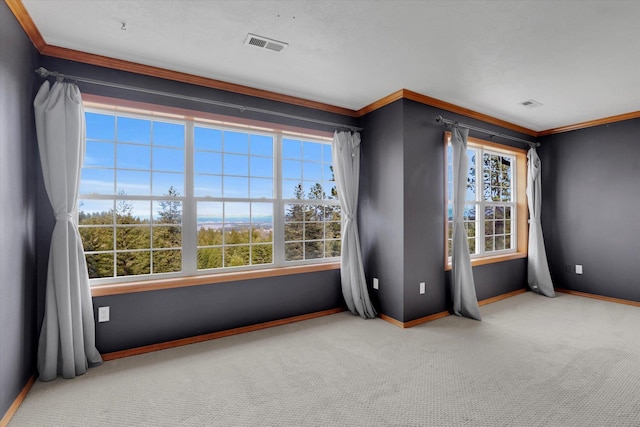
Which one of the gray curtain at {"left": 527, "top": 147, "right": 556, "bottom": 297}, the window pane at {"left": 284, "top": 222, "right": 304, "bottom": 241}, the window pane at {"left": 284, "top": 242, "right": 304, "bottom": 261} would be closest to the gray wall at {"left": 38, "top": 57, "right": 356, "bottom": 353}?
the window pane at {"left": 284, "top": 242, "right": 304, "bottom": 261}

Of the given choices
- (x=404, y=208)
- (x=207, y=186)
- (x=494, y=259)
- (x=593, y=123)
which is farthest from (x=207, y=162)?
(x=593, y=123)

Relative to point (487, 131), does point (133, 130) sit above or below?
below

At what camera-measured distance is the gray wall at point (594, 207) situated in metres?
4.15

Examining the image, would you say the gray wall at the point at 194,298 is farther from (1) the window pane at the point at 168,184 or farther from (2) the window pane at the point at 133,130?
(1) the window pane at the point at 168,184

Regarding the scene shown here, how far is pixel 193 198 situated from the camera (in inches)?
123

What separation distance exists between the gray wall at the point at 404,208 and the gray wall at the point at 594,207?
200 cm

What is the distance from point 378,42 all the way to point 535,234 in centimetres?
396

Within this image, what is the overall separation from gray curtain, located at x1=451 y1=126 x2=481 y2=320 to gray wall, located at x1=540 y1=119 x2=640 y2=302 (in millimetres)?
2082

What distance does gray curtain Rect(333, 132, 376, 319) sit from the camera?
12.1 feet

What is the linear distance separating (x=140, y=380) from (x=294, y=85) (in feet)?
9.26

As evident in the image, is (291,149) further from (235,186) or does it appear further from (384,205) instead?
(384,205)

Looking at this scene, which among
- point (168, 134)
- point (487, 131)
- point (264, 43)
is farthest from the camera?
point (487, 131)

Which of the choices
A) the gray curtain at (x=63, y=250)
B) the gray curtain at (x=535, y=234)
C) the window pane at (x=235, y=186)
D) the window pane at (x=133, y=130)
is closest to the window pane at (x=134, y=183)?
the window pane at (x=133, y=130)

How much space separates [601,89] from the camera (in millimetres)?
3250
